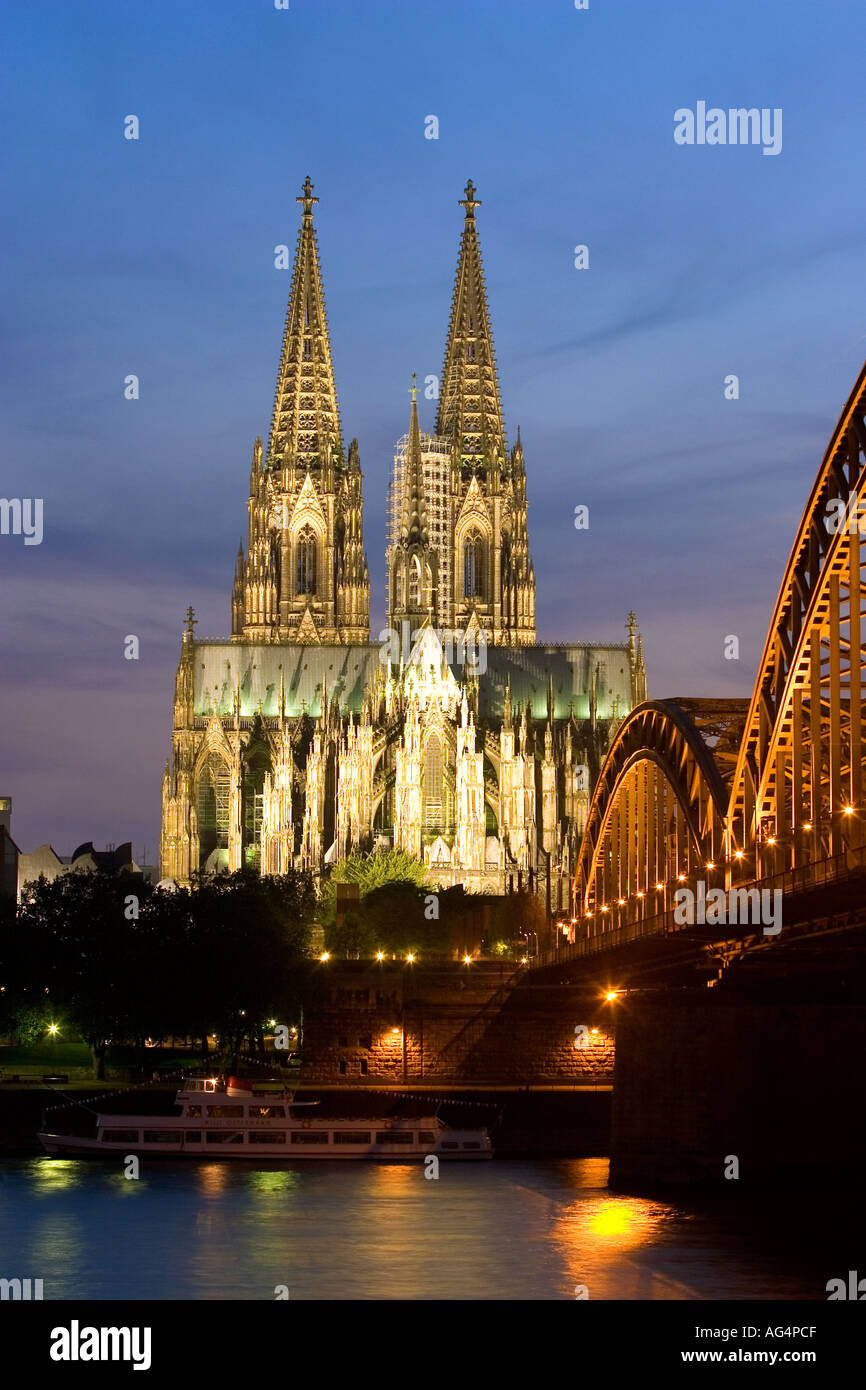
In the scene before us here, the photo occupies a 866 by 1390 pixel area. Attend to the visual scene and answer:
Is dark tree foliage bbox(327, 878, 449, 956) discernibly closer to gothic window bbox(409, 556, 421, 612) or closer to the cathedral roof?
the cathedral roof

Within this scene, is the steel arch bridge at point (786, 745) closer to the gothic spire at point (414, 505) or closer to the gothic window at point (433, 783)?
the gothic window at point (433, 783)

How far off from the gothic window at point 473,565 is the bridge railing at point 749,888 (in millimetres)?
105011

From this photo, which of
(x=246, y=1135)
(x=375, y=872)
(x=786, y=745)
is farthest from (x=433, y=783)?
(x=786, y=745)

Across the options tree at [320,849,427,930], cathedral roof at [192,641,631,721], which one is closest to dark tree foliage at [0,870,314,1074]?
tree at [320,849,427,930]

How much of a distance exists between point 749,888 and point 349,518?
138 meters

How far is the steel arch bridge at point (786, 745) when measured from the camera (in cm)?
5472

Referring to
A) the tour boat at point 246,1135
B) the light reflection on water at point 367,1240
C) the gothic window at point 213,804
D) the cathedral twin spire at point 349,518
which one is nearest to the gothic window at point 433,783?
the gothic window at point 213,804

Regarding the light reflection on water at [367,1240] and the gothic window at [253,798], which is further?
the gothic window at [253,798]

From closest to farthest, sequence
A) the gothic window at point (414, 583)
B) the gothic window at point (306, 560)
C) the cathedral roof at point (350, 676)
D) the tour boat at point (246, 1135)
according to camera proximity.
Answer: the tour boat at point (246, 1135), the cathedral roof at point (350, 676), the gothic window at point (414, 583), the gothic window at point (306, 560)

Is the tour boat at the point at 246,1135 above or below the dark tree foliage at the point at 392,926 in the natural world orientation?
below

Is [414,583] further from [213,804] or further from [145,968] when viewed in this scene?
[145,968]

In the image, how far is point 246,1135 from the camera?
281 feet

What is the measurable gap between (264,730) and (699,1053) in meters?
120
